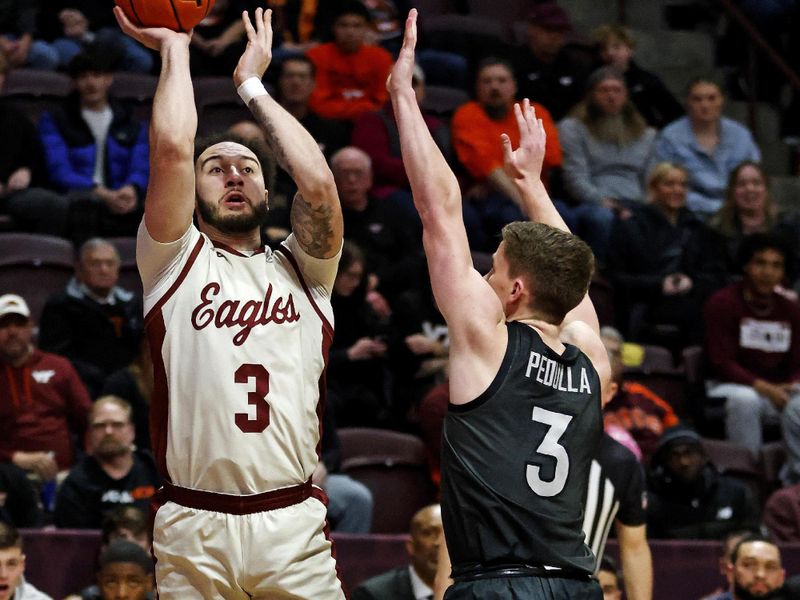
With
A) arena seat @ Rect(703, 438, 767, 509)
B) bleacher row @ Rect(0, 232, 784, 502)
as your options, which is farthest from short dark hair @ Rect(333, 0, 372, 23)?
arena seat @ Rect(703, 438, 767, 509)

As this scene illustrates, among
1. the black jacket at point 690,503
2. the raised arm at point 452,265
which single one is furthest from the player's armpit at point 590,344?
the black jacket at point 690,503

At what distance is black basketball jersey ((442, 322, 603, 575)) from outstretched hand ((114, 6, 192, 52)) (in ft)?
4.62

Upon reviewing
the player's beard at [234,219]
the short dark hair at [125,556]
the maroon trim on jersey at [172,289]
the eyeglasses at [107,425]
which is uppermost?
the player's beard at [234,219]

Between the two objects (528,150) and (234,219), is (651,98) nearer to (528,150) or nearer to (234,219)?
(528,150)

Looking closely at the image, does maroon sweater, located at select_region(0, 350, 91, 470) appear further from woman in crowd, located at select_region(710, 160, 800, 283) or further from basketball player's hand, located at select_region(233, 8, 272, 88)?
woman in crowd, located at select_region(710, 160, 800, 283)

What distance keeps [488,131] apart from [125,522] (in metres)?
4.74

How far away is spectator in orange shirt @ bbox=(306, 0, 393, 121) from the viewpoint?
11492 mm

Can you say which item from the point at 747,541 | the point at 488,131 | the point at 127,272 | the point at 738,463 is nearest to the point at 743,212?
the point at 488,131

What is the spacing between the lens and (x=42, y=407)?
340 inches

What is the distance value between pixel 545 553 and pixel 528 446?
0.32 m

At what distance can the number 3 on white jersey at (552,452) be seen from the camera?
4637 millimetres

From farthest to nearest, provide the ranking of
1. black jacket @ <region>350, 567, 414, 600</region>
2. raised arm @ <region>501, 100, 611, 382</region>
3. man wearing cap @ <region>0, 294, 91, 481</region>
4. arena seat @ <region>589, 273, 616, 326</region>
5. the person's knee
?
arena seat @ <region>589, 273, 616, 326</region>, the person's knee, man wearing cap @ <region>0, 294, 91, 481</region>, black jacket @ <region>350, 567, 414, 600</region>, raised arm @ <region>501, 100, 611, 382</region>

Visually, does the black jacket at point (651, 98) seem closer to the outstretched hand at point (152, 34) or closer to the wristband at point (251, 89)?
the wristband at point (251, 89)

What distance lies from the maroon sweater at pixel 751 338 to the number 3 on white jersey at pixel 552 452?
19.0 ft
